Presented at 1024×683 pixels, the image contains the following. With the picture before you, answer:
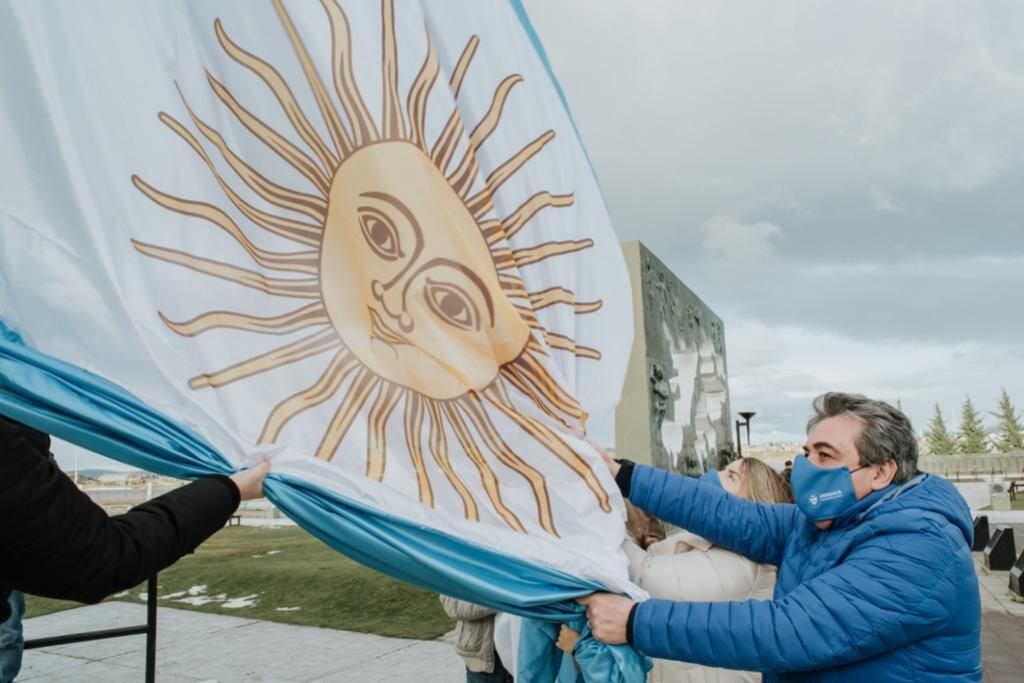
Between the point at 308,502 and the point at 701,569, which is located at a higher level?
the point at 308,502

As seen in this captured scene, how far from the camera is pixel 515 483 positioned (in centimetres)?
193

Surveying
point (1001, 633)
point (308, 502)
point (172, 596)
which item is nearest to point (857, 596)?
point (308, 502)

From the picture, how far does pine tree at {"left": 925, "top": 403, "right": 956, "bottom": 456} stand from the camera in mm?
59078

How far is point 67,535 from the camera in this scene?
44.2 inches

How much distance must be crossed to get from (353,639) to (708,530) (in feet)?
17.4

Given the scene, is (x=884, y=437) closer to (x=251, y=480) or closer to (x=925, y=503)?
(x=925, y=503)

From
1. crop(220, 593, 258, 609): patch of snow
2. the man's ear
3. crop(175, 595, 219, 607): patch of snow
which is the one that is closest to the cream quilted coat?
the man's ear

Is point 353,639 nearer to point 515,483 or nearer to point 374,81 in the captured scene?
point 515,483

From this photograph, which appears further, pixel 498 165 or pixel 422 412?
pixel 498 165

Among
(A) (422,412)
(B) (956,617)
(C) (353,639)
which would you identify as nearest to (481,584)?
(A) (422,412)

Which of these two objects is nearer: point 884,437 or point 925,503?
point 925,503

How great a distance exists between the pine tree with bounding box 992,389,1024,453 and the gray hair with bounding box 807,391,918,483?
58.9 meters

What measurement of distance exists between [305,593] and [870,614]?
820 centimetres

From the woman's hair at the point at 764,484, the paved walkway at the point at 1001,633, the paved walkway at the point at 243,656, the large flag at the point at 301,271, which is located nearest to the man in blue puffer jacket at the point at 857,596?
the large flag at the point at 301,271
